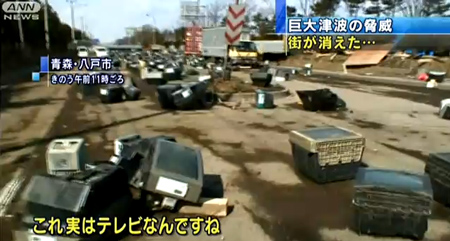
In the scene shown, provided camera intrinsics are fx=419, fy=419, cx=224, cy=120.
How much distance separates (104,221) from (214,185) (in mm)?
2427

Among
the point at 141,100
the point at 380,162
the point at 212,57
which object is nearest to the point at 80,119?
the point at 141,100

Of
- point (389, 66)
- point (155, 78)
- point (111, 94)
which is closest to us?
point (111, 94)

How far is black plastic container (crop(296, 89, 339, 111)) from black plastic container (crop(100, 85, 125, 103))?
694 centimetres

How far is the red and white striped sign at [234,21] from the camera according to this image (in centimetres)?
1673

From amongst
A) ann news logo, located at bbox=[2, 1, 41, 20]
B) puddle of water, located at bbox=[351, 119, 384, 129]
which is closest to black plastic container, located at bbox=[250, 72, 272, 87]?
puddle of water, located at bbox=[351, 119, 384, 129]

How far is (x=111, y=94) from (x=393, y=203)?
1279 centimetres

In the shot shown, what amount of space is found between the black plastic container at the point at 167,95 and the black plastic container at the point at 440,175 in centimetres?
929

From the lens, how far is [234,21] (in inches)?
667

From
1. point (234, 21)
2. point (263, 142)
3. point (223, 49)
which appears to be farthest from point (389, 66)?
point (263, 142)

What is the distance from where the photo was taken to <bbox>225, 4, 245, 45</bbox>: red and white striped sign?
16.7 metres

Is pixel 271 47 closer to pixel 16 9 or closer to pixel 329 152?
pixel 329 152

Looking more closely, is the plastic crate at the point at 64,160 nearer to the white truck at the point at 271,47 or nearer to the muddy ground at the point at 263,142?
the muddy ground at the point at 263,142
